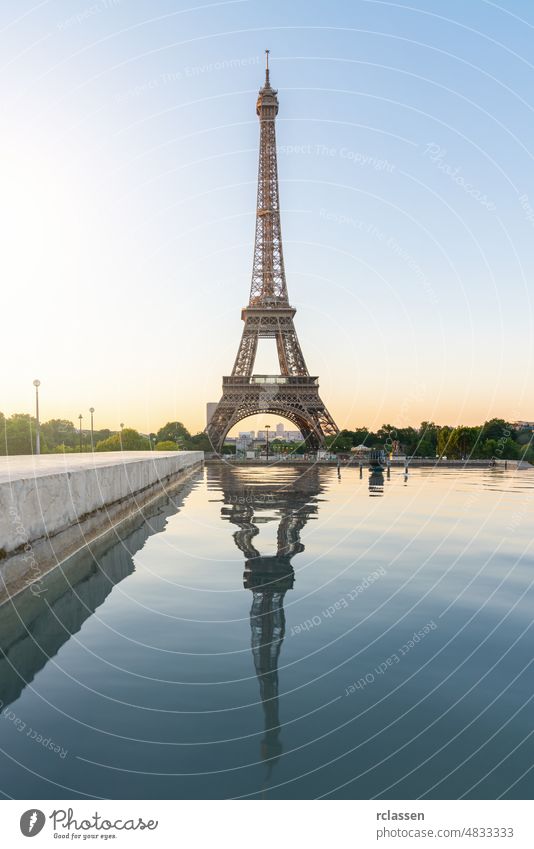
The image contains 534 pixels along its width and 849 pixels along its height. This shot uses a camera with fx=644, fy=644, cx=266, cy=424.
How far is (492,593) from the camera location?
9438 mm

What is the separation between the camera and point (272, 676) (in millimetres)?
→ 5926

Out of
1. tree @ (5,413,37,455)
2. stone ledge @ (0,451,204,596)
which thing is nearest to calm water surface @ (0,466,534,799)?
stone ledge @ (0,451,204,596)

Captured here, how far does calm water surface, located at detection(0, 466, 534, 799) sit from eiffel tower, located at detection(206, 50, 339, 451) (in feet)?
203

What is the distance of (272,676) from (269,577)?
4130mm

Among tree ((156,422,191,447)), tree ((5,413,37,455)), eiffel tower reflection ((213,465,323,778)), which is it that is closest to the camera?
eiffel tower reflection ((213,465,323,778))

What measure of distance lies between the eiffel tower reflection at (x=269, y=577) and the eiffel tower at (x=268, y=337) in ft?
166

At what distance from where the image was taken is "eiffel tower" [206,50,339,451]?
244 ft

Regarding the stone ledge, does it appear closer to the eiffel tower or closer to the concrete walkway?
the concrete walkway

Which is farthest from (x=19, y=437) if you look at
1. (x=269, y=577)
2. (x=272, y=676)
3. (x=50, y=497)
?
(x=272, y=676)

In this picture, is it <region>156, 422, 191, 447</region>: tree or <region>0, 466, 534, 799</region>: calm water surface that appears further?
<region>156, 422, 191, 447</region>: tree

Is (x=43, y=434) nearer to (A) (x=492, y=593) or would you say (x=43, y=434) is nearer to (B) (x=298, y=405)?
(B) (x=298, y=405)

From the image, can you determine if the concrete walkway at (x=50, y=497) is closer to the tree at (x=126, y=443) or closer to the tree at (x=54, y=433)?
the tree at (x=54, y=433)

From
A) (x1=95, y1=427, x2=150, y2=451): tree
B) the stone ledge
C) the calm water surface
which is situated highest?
(x1=95, y1=427, x2=150, y2=451): tree

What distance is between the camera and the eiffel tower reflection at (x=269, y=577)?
518cm
